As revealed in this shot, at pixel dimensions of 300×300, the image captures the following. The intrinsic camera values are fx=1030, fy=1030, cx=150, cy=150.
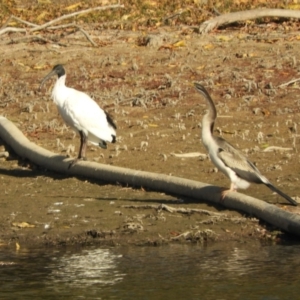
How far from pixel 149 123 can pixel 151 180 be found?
3.48 m

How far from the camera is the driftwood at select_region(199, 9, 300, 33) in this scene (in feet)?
64.5

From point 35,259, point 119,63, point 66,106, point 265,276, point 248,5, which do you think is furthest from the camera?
point 248,5

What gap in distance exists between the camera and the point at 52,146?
42.3 ft

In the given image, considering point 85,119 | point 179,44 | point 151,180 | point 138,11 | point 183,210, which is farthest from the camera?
point 138,11

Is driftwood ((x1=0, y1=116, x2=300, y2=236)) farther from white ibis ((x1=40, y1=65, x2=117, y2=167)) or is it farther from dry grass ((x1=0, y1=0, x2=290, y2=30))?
dry grass ((x1=0, y1=0, x2=290, y2=30))

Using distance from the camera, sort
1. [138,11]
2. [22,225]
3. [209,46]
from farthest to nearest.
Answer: [138,11]
[209,46]
[22,225]

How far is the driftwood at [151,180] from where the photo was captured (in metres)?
8.76

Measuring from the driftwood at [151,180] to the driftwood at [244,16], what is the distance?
24.1ft

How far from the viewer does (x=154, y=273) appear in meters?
7.67

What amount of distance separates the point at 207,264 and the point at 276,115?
6.03 meters

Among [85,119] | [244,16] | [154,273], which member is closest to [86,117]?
[85,119]

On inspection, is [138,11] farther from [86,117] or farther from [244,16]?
[86,117]

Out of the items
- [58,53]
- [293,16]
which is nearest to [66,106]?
[58,53]

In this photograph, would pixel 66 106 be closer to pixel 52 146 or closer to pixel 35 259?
pixel 52 146
